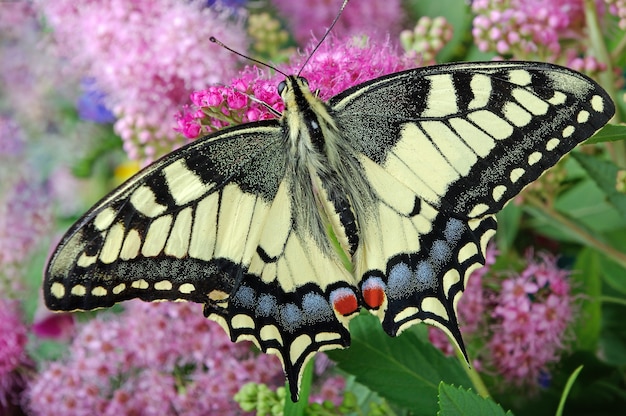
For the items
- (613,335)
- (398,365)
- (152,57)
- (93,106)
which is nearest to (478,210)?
(398,365)

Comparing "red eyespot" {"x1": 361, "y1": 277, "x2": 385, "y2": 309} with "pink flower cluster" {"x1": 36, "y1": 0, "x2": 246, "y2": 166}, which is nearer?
"red eyespot" {"x1": 361, "y1": 277, "x2": 385, "y2": 309}

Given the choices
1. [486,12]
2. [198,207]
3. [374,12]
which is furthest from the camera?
[374,12]

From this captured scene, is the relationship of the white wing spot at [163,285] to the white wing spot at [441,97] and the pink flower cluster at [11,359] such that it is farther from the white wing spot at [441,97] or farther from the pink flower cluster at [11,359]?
the pink flower cluster at [11,359]

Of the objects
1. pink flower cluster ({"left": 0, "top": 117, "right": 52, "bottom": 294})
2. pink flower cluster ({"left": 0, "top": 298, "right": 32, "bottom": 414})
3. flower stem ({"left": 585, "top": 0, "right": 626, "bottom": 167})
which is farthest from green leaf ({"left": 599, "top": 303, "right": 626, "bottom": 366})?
pink flower cluster ({"left": 0, "top": 117, "right": 52, "bottom": 294})

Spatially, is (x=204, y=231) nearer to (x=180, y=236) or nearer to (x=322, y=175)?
(x=180, y=236)

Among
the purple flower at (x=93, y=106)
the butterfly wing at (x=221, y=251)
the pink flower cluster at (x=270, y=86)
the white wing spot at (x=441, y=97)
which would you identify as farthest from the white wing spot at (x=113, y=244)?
the purple flower at (x=93, y=106)

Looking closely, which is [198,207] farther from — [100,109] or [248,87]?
[100,109]

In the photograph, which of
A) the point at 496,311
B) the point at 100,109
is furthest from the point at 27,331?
the point at 496,311

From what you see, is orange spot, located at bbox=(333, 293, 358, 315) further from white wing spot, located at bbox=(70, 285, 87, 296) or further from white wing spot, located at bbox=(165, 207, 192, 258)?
white wing spot, located at bbox=(70, 285, 87, 296)
